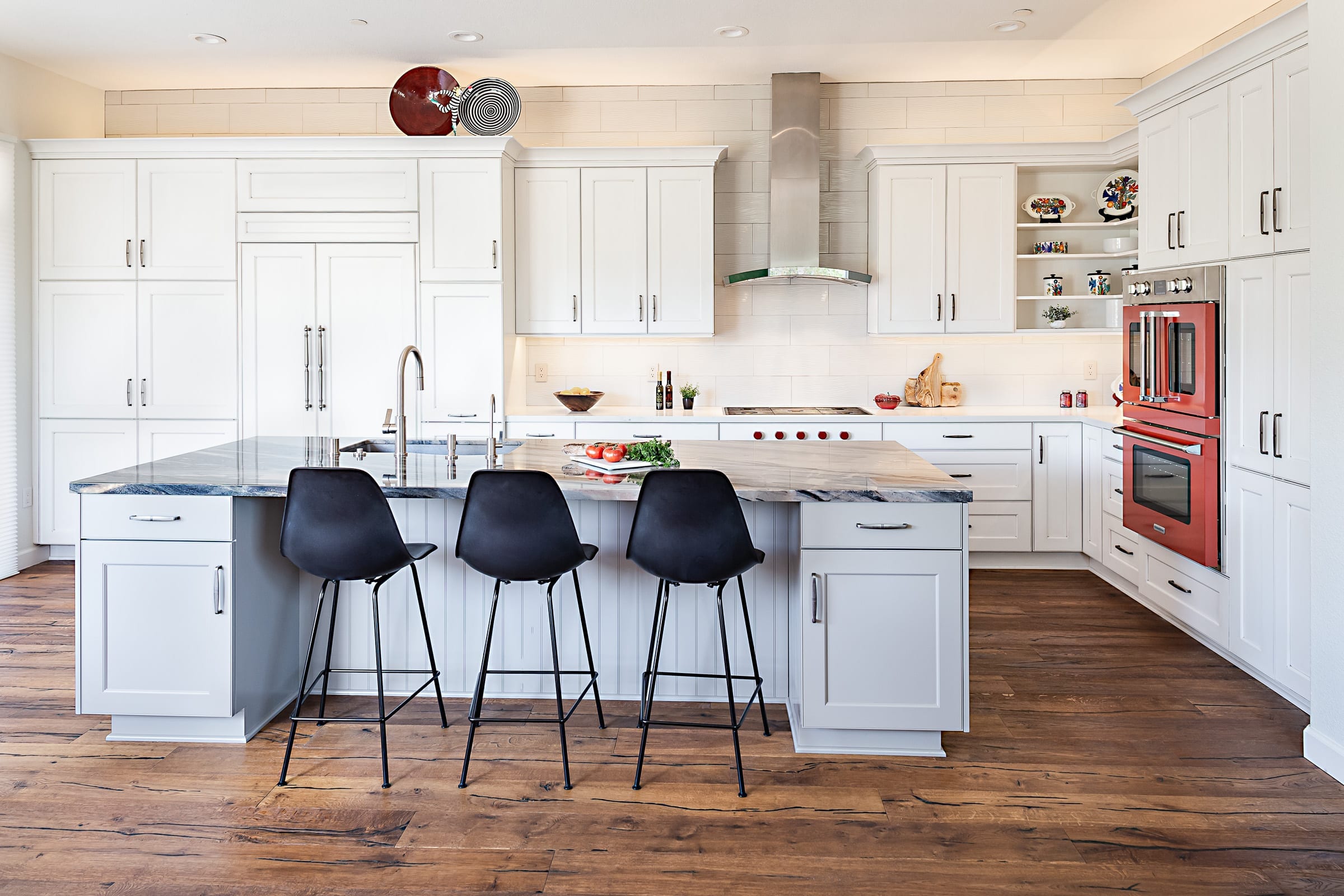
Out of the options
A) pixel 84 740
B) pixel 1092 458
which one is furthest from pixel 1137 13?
pixel 84 740

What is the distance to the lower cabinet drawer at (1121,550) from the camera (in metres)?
4.55

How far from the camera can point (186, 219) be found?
525 centimetres

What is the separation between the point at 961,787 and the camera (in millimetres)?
2727

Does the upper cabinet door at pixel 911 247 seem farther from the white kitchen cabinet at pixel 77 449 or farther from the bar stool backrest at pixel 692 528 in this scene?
the white kitchen cabinet at pixel 77 449

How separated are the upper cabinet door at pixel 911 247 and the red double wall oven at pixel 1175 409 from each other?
1192mm

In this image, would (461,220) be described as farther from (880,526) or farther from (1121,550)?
(1121,550)

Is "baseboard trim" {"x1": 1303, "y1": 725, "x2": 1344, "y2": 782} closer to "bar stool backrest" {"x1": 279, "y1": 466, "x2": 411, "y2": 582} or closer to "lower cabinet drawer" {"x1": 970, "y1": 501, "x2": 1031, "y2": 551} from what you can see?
"lower cabinet drawer" {"x1": 970, "y1": 501, "x2": 1031, "y2": 551}

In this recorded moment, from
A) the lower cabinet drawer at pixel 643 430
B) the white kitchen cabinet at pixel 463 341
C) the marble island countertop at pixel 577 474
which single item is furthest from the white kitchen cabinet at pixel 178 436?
the lower cabinet drawer at pixel 643 430

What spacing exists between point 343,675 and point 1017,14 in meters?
4.04

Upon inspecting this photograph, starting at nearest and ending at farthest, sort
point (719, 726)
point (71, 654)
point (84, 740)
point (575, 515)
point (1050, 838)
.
A: point (1050, 838)
point (719, 726)
point (84, 740)
point (575, 515)
point (71, 654)

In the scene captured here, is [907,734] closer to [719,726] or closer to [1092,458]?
[719,726]

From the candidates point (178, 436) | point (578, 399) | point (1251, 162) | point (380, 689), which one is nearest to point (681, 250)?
point (578, 399)

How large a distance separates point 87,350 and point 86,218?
71cm

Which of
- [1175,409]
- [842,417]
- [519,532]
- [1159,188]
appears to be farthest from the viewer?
[842,417]
